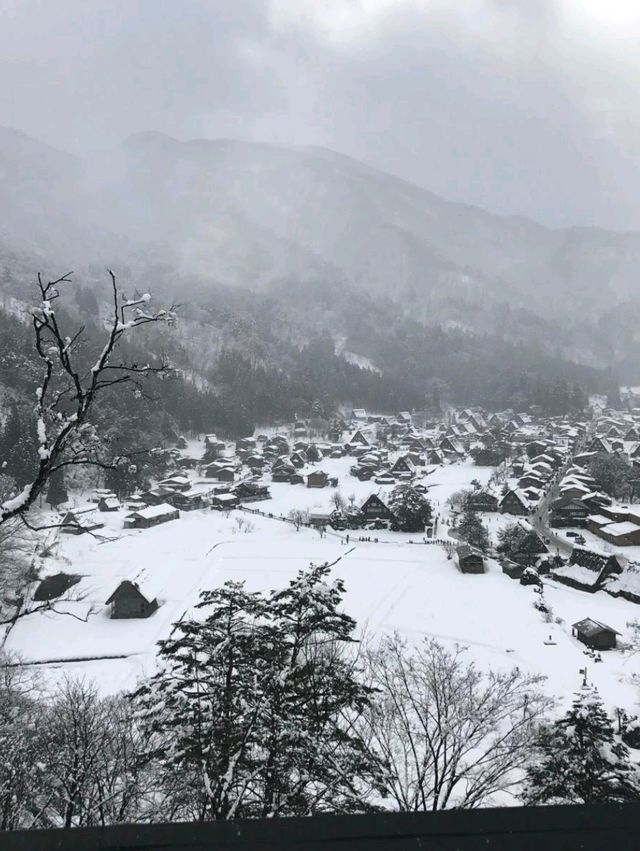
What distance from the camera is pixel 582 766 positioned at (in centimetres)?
802

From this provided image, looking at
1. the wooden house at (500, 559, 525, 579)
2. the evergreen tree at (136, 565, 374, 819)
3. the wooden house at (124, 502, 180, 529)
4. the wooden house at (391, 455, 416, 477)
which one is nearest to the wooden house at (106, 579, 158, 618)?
the evergreen tree at (136, 565, 374, 819)

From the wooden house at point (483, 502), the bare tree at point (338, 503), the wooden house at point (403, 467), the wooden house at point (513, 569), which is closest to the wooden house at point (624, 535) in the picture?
the wooden house at point (483, 502)

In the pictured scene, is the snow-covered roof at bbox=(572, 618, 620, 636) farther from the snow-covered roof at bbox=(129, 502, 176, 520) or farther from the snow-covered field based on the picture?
the snow-covered roof at bbox=(129, 502, 176, 520)

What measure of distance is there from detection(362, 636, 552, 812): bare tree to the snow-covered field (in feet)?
11.4

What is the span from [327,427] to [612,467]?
158 feet

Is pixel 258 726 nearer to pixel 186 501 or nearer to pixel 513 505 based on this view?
pixel 513 505

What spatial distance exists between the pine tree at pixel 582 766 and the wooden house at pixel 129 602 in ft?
59.6

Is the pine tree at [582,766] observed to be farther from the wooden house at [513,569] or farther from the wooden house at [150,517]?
the wooden house at [150,517]

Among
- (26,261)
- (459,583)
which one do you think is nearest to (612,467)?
(459,583)

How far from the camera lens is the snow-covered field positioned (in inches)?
681

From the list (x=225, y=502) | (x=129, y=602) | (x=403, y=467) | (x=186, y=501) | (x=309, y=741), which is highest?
(x=309, y=741)

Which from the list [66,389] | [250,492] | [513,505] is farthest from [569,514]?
[66,389]

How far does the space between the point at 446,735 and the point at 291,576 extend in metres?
19.6

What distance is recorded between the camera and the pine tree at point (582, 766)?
25.4ft
